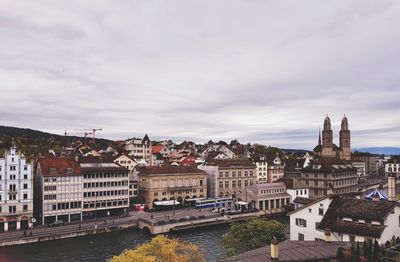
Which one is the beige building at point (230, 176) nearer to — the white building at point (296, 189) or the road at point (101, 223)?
the white building at point (296, 189)

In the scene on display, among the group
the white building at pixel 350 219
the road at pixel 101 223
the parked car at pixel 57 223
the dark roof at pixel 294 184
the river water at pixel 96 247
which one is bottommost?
the river water at pixel 96 247

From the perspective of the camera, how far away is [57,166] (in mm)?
80875

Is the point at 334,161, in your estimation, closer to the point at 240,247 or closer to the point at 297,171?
the point at 297,171

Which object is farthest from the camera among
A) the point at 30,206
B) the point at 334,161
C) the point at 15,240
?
the point at 334,161

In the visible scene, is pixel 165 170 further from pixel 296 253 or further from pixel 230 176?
pixel 296 253

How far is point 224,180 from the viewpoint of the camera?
112 m

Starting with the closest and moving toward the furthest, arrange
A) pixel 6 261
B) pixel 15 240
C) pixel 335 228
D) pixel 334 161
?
pixel 335 228 < pixel 6 261 < pixel 15 240 < pixel 334 161

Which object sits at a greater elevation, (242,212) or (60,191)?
(60,191)

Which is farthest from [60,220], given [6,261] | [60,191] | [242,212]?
[242,212]

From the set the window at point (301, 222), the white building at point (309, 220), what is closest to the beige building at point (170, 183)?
the white building at point (309, 220)

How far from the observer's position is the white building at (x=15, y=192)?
72.4 metres

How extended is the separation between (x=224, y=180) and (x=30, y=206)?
53.4m

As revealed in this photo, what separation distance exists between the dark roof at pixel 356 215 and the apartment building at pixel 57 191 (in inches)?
2132

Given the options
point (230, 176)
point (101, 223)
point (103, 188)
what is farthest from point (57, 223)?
point (230, 176)
